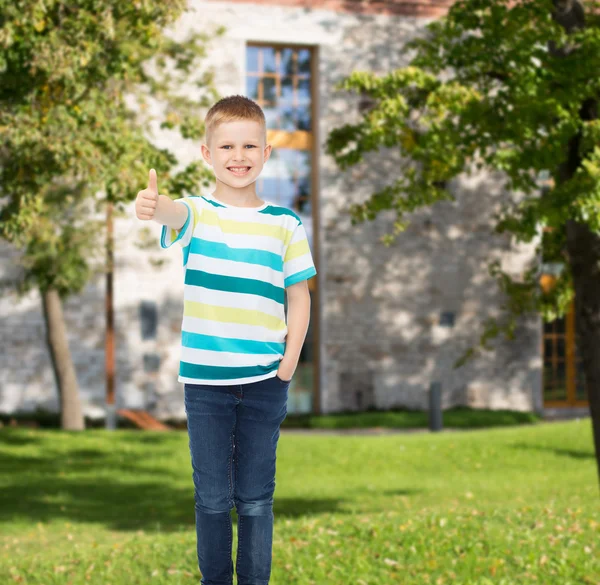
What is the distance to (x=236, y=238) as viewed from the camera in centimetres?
351

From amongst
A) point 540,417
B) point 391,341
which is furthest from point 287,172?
point 540,417

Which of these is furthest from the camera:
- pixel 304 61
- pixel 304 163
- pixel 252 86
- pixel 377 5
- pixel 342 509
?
pixel 377 5

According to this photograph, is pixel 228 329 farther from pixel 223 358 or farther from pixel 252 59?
pixel 252 59

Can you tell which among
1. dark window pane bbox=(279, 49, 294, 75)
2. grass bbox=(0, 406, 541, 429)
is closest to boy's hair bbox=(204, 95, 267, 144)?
grass bbox=(0, 406, 541, 429)

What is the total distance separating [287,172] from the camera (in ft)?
76.6

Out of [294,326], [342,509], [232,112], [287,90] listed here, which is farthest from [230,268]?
[287,90]

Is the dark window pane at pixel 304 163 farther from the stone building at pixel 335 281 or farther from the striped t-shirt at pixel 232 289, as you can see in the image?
the striped t-shirt at pixel 232 289

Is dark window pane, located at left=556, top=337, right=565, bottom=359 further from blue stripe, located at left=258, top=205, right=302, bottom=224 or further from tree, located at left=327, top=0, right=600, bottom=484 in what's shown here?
blue stripe, located at left=258, top=205, right=302, bottom=224

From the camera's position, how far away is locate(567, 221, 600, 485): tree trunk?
9.69 meters

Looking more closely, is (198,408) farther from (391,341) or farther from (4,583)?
(391,341)

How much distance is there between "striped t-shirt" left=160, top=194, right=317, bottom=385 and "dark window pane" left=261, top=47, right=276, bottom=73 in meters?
20.5

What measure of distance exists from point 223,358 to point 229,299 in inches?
8.6

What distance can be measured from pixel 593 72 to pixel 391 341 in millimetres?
15745

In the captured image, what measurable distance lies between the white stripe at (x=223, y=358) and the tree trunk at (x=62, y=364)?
15607mm
